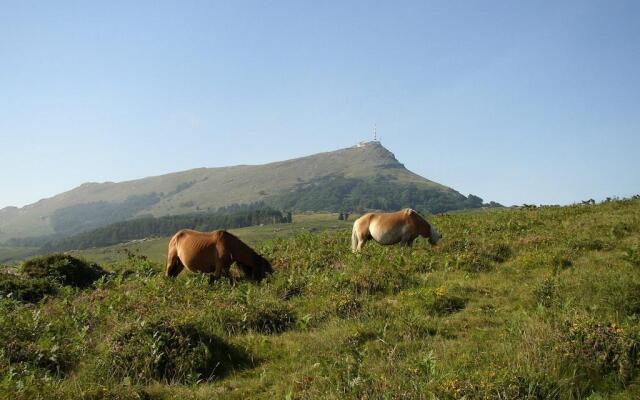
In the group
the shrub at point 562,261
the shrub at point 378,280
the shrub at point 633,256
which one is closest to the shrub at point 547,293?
the shrub at point 562,261

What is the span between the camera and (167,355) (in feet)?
26.3

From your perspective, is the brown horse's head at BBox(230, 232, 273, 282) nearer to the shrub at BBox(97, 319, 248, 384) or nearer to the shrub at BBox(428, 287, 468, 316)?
the shrub at BBox(428, 287, 468, 316)

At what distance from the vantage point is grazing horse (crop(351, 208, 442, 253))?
18859 millimetres

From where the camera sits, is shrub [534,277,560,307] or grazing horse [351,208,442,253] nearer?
shrub [534,277,560,307]

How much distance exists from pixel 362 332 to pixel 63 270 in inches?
516

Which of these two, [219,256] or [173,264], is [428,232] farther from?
[173,264]

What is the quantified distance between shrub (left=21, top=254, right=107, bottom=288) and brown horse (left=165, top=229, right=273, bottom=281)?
4412 millimetres

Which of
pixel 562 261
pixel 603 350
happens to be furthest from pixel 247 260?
pixel 603 350

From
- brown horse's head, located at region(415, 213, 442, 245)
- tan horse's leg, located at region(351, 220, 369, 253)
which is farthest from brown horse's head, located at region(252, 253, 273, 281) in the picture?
brown horse's head, located at region(415, 213, 442, 245)

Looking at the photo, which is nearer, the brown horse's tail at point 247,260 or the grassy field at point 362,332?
the grassy field at point 362,332

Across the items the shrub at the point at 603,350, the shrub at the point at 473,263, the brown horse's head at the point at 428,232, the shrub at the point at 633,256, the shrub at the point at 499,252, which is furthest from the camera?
the brown horse's head at the point at 428,232

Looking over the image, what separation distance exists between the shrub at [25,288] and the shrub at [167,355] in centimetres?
831

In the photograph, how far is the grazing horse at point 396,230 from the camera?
18.9 m

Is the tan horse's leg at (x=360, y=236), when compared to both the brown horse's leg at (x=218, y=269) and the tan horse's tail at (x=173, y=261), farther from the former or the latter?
the tan horse's tail at (x=173, y=261)
